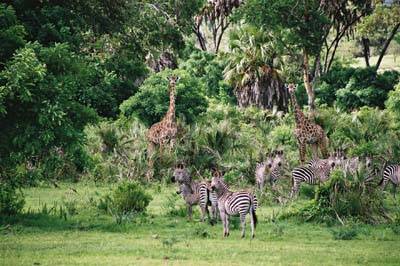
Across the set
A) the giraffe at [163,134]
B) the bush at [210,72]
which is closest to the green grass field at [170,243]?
the giraffe at [163,134]

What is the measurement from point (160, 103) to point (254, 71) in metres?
8.27

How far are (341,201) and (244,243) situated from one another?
3.88m

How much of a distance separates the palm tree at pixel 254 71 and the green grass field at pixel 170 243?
21294 mm

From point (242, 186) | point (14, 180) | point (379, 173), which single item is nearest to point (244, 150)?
point (242, 186)

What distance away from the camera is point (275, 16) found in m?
33.3

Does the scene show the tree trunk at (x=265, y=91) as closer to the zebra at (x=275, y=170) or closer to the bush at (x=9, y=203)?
the zebra at (x=275, y=170)

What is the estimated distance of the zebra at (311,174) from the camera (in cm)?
2152

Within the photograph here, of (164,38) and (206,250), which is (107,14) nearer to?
(164,38)

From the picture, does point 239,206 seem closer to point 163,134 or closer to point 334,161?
point 334,161

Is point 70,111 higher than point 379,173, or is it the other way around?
point 70,111

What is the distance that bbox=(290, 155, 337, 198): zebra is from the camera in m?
21.5

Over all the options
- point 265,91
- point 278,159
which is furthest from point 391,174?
point 265,91

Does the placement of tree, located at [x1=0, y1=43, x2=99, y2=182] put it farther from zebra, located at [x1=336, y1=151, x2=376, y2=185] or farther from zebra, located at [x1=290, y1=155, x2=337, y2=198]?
zebra, located at [x1=290, y1=155, x2=337, y2=198]

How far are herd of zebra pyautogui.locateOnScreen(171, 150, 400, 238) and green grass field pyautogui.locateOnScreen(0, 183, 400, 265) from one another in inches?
18.5
